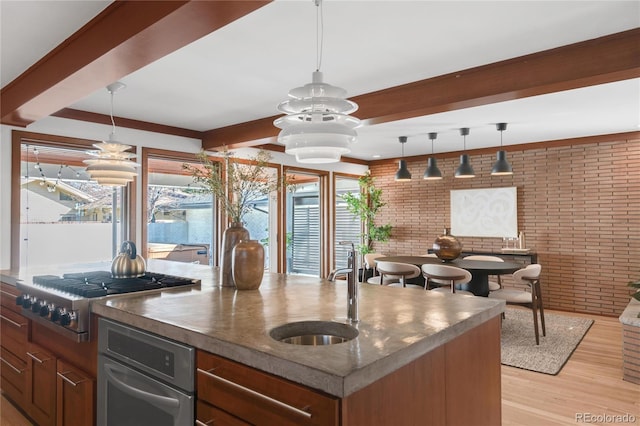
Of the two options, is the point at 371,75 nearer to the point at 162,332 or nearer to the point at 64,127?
the point at 162,332

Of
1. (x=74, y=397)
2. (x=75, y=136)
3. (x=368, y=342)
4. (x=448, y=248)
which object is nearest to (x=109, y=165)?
(x=74, y=397)

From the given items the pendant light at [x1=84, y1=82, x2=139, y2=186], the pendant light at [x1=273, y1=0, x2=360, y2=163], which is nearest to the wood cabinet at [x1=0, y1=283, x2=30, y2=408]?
the pendant light at [x1=84, y1=82, x2=139, y2=186]

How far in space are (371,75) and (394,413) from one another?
2.72 meters

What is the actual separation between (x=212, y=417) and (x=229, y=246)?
1133 mm

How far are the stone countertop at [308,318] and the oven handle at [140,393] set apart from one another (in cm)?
23

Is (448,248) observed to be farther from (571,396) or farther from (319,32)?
(319,32)

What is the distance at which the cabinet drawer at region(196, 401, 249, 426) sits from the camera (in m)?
1.30

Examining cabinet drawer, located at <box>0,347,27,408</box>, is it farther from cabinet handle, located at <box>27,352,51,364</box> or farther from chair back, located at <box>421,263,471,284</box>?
chair back, located at <box>421,263,471,284</box>

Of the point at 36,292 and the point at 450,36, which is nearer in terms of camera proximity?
the point at 36,292

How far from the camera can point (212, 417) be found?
53.9 inches

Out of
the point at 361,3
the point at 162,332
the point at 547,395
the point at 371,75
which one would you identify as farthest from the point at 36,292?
the point at 547,395

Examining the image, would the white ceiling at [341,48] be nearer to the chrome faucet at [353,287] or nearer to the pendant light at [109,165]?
the pendant light at [109,165]

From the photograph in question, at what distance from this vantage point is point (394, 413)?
1.25 m

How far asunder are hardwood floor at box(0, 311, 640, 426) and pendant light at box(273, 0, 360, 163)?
7.09 feet
